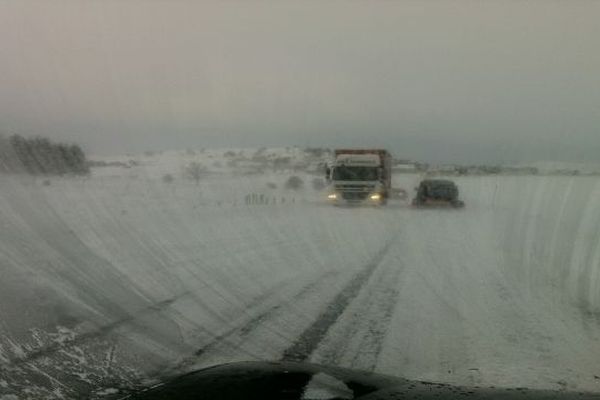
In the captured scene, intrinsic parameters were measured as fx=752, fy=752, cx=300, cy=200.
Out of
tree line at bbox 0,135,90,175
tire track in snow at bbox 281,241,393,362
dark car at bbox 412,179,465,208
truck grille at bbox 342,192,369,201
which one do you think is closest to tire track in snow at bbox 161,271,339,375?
tire track in snow at bbox 281,241,393,362

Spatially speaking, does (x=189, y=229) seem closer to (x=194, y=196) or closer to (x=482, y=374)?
(x=194, y=196)

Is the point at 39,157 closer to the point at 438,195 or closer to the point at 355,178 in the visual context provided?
the point at 355,178

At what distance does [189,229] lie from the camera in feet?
68.9

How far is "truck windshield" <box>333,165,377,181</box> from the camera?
40.0 metres

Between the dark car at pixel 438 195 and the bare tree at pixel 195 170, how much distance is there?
19.0 meters

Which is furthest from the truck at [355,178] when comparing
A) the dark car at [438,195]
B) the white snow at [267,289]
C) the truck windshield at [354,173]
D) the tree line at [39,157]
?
the tree line at [39,157]

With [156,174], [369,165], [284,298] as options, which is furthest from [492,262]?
[369,165]

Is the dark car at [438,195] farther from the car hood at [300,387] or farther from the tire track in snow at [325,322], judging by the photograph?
the car hood at [300,387]

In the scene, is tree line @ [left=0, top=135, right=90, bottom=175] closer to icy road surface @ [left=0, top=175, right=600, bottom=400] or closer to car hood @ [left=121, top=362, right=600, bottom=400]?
icy road surface @ [left=0, top=175, right=600, bottom=400]

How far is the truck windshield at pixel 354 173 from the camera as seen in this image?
39969 mm

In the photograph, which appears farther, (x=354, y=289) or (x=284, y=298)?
(x=354, y=289)

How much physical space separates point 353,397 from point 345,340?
321 centimetres

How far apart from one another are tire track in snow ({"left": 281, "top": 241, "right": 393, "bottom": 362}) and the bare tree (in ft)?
33.9

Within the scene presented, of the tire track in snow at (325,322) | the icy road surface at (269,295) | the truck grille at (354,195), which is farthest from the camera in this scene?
the truck grille at (354,195)
